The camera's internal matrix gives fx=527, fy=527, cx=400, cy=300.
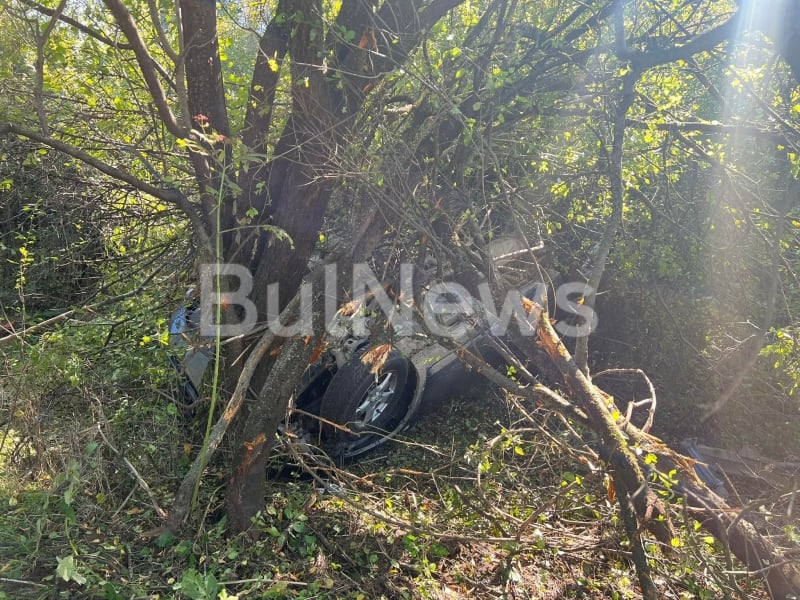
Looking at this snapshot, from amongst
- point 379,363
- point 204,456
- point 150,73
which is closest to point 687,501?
point 379,363

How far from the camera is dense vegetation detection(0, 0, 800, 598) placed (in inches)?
101

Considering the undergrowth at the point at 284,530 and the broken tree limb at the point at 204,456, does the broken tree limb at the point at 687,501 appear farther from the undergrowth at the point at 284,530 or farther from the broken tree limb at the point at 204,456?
the broken tree limb at the point at 204,456

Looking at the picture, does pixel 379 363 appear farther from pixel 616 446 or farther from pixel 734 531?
pixel 734 531

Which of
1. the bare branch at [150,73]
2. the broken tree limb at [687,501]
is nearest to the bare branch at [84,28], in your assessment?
the bare branch at [150,73]

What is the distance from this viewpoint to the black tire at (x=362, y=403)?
351 centimetres

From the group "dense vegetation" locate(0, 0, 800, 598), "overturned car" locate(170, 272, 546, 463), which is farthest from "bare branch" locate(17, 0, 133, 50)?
"overturned car" locate(170, 272, 546, 463)

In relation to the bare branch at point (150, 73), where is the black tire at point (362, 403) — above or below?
below

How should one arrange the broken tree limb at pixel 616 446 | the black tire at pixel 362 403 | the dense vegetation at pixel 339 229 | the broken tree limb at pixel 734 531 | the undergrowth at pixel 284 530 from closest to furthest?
the broken tree limb at pixel 734 531 < the broken tree limb at pixel 616 446 < the undergrowth at pixel 284 530 < the dense vegetation at pixel 339 229 < the black tire at pixel 362 403

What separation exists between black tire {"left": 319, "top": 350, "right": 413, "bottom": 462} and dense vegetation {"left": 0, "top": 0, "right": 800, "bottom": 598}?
244 millimetres

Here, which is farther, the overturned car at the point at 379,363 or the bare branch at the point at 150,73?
the overturned car at the point at 379,363

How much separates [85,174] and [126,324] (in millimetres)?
1054

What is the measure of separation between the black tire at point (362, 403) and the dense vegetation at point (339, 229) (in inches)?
9.6

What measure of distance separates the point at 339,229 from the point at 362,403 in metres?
1.20

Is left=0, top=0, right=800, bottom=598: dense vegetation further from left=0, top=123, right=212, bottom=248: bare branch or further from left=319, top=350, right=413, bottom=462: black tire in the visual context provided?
left=319, top=350, right=413, bottom=462: black tire
